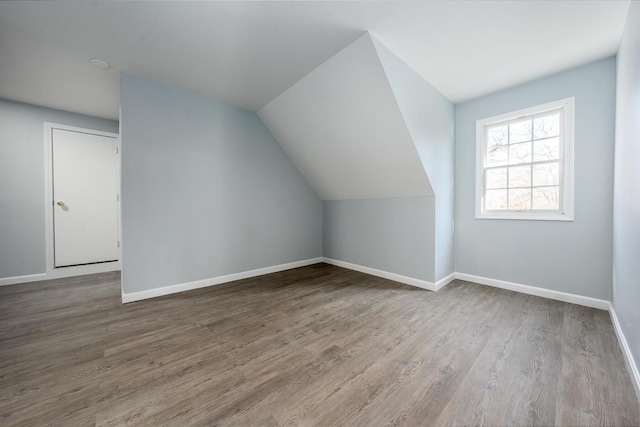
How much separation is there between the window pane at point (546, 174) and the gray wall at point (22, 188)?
6.73 meters

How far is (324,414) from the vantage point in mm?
1229

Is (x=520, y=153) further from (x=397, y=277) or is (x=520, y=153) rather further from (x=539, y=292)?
(x=397, y=277)

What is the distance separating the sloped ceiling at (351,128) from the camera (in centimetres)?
245

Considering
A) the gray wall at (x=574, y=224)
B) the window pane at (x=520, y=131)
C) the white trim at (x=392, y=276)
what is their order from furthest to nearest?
the white trim at (x=392, y=276)
the window pane at (x=520, y=131)
the gray wall at (x=574, y=224)

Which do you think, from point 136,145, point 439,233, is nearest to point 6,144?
point 136,145

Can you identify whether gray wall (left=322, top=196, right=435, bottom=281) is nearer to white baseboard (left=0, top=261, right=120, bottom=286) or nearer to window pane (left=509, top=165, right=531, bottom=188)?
window pane (left=509, top=165, right=531, bottom=188)

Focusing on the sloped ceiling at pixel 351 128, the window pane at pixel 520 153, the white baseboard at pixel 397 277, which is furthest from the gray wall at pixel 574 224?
the sloped ceiling at pixel 351 128

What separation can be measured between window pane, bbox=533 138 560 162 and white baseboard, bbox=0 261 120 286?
6402 mm

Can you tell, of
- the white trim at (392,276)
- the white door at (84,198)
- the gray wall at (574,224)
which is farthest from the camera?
the white door at (84,198)

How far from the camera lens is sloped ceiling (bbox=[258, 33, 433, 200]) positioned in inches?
96.6

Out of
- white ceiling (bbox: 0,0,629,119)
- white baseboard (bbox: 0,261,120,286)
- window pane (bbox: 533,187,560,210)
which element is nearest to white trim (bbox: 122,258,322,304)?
white baseboard (bbox: 0,261,120,286)

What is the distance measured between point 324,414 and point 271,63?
2956 mm

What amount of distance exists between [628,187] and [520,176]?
1367 millimetres

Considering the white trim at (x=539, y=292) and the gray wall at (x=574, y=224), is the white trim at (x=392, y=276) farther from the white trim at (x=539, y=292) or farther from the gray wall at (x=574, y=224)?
the gray wall at (x=574, y=224)
